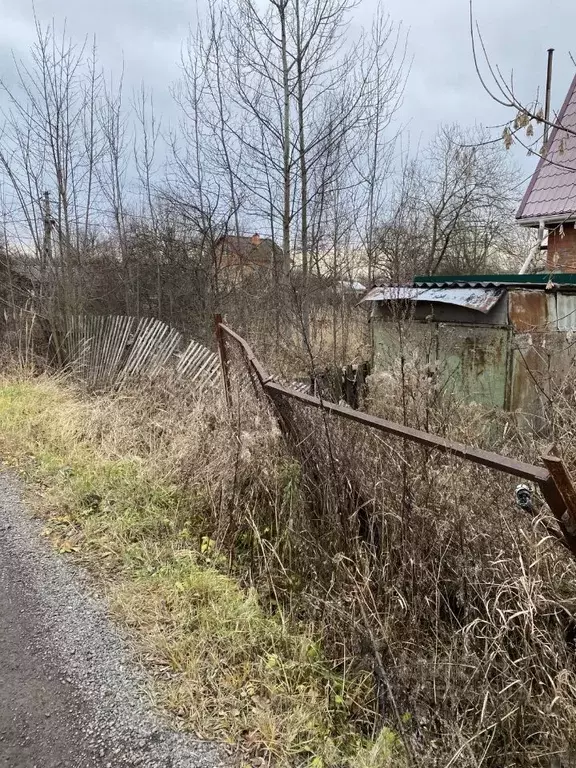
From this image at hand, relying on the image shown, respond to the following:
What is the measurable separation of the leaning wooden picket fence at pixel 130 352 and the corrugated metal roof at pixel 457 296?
2468mm

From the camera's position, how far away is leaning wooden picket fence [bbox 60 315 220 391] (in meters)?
6.01

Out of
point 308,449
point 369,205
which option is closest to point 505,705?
point 308,449

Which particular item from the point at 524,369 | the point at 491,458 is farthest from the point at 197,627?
the point at 524,369

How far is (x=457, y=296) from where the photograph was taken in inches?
241

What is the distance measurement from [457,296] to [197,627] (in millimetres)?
5048

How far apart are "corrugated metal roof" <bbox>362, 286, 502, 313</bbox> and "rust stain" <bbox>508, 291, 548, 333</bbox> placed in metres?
0.21

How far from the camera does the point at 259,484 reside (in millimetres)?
3188

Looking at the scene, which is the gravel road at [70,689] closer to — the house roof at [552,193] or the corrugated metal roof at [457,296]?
the corrugated metal roof at [457,296]

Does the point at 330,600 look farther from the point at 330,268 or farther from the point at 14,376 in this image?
the point at 330,268

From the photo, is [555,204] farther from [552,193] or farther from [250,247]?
[250,247]

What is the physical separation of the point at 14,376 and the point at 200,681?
7.63m

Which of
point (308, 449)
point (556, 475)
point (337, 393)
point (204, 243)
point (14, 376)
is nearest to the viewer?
point (556, 475)

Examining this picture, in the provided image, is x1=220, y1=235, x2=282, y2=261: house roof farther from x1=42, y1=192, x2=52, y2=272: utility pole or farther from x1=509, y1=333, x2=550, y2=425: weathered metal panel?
x1=509, y1=333, x2=550, y2=425: weathered metal panel

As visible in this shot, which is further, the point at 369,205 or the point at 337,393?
the point at 369,205
